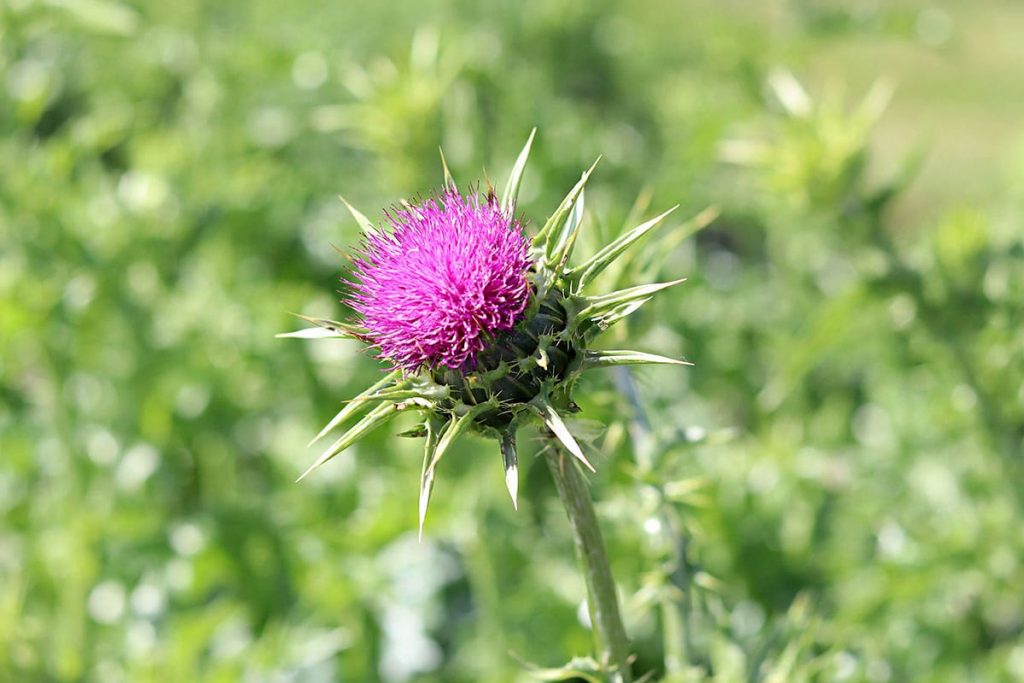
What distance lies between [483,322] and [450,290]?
6cm

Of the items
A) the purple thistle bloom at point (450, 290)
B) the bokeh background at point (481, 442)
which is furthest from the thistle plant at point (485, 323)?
the bokeh background at point (481, 442)

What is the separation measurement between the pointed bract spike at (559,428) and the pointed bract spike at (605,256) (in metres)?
0.20

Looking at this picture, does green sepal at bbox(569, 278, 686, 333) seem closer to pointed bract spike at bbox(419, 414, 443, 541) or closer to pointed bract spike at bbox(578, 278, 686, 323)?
pointed bract spike at bbox(578, 278, 686, 323)

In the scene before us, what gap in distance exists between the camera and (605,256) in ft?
5.12

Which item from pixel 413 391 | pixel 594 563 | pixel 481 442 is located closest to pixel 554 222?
pixel 413 391

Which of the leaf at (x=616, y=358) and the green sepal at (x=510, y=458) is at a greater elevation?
the leaf at (x=616, y=358)

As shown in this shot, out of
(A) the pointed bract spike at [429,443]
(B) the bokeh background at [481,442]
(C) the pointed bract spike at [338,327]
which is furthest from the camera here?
(B) the bokeh background at [481,442]

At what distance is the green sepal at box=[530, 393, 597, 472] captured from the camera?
1.37 meters

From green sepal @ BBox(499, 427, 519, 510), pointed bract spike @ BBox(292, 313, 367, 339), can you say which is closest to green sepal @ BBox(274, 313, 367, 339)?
pointed bract spike @ BBox(292, 313, 367, 339)

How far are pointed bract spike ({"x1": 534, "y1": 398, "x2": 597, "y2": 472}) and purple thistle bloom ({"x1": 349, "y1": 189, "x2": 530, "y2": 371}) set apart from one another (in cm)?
12

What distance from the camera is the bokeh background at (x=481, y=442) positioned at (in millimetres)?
3004

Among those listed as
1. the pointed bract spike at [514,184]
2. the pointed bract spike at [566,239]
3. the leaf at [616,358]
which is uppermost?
the pointed bract spike at [514,184]

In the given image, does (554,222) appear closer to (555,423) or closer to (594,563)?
(555,423)

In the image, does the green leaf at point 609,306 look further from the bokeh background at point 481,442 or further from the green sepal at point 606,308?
the bokeh background at point 481,442
